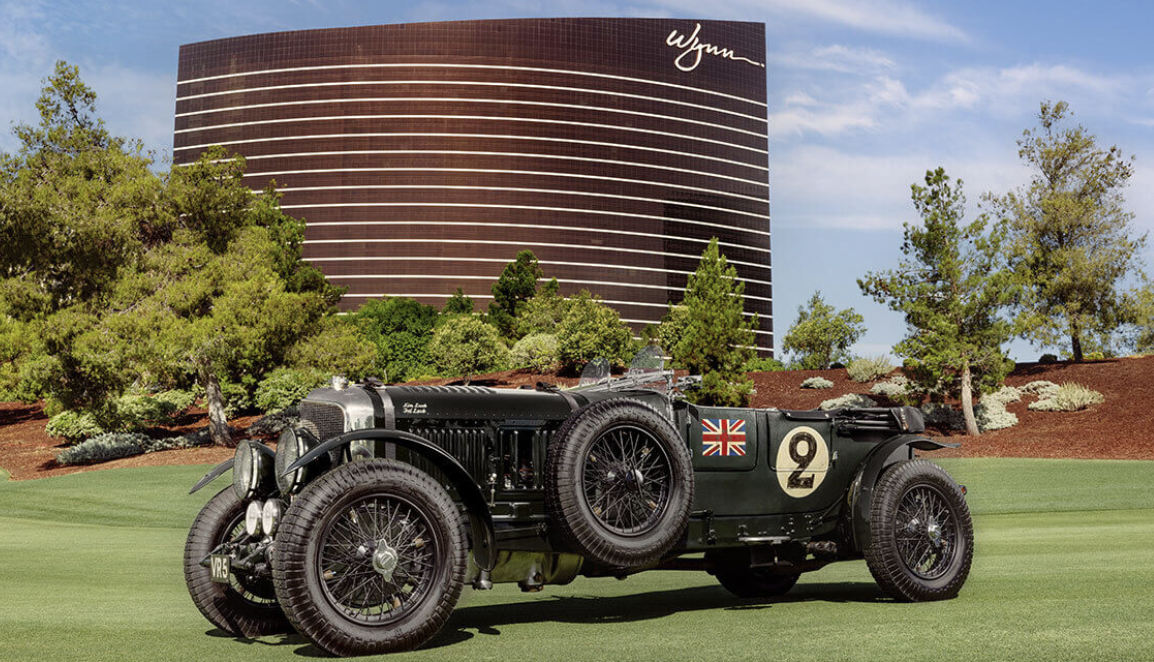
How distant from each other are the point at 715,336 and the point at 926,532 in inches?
1156

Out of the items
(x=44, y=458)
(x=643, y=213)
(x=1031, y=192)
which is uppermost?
(x=643, y=213)

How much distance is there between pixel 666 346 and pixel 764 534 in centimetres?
6375

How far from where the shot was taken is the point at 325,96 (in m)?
128

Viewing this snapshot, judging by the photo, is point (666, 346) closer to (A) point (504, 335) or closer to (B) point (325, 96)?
(A) point (504, 335)

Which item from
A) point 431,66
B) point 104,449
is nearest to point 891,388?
point 104,449

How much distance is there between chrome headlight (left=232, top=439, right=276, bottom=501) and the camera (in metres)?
6.17

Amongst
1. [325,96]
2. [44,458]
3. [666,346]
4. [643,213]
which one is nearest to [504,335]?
[666,346]

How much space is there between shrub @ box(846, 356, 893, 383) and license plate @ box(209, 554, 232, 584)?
1620 inches

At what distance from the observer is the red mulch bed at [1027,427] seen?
103ft

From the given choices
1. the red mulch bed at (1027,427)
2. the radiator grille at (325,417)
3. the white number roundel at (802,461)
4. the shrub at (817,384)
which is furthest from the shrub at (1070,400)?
the radiator grille at (325,417)

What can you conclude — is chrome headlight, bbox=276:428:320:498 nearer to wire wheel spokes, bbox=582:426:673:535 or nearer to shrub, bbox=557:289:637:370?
wire wheel spokes, bbox=582:426:673:535

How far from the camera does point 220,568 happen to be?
5.84 meters

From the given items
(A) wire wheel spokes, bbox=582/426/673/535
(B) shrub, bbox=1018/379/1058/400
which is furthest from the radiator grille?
(B) shrub, bbox=1018/379/1058/400
